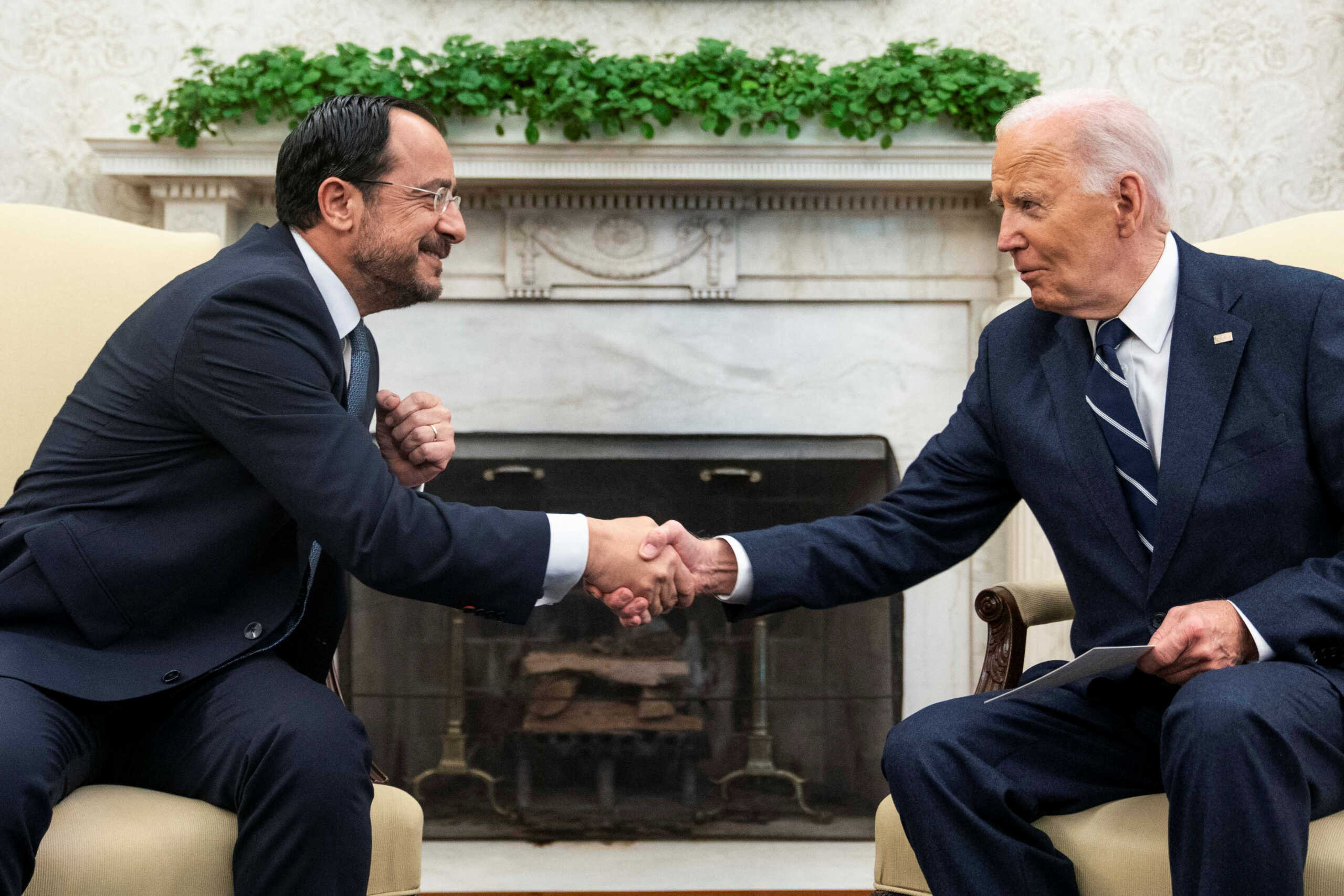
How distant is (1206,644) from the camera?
126cm

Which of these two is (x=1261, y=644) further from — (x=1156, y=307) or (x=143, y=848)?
(x=143, y=848)

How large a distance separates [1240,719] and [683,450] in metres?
1.87

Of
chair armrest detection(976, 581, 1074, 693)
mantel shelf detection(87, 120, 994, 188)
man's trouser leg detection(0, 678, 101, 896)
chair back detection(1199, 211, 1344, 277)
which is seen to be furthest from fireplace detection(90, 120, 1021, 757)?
man's trouser leg detection(0, 678, 101, 896)

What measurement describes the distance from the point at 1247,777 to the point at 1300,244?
3.67 feet

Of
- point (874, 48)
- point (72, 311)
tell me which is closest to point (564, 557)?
point (72, 311)

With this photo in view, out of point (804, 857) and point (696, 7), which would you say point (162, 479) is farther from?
point (696, 7)

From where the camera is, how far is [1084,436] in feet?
4.84

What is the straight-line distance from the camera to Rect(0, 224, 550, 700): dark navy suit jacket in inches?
50.5

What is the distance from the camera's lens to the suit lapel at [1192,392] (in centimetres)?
138

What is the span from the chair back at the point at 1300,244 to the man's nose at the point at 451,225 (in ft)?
3.83

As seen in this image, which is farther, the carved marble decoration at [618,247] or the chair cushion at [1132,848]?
the carved marble decoration at [618,247]

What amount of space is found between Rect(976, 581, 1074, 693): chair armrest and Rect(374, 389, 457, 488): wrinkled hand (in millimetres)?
812

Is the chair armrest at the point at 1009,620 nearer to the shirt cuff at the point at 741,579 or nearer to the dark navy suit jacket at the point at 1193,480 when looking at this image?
the dark navy suit jacket at the point at 1193,480

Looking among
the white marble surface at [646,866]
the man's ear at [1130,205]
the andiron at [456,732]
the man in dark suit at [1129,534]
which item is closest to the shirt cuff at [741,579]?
the man in dark suit at [1129,534]
